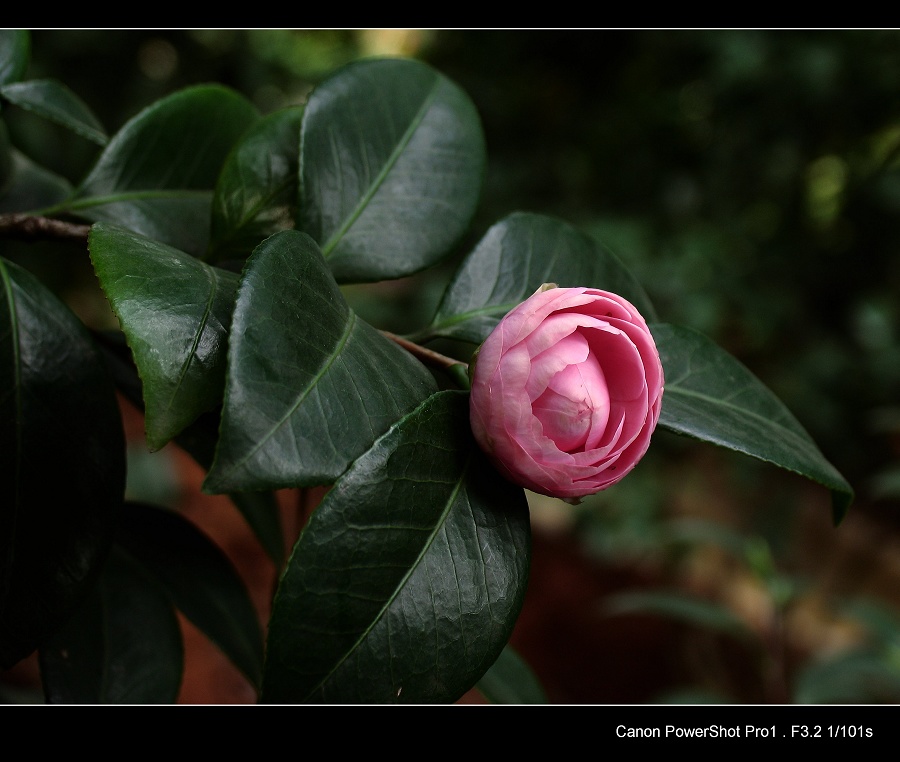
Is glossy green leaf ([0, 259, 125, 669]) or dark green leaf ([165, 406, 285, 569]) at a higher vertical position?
glossy green leaf ([0, 259, 125, 669])

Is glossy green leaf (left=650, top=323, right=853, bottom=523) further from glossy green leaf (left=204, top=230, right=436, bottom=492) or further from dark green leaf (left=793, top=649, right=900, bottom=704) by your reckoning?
dark green leaf (left=793, top=649, right=900, bottom=704)

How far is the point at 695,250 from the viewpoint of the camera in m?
2.46

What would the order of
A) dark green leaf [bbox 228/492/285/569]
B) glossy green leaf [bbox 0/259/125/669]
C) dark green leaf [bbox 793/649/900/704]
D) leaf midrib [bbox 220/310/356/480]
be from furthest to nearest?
1. dark green leaf [bbox 793/649/900/704]
2. dark green leaf [bbox 228/492/285/569]
3. glossy green leaf [bbox 0/259/125/669]
4. leaf midrib [bbox 220/310/356/480]

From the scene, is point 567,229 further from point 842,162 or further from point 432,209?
point 842,162

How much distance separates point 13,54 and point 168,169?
125mm

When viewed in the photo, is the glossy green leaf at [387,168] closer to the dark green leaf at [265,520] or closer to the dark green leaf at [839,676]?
the dark green leaf at [265,520]

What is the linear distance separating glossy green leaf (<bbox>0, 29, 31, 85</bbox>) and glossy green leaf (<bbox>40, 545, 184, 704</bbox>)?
36 cm

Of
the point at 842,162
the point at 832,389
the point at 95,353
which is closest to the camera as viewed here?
the point at 95,353

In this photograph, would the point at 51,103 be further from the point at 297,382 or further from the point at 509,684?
the point at 509,684

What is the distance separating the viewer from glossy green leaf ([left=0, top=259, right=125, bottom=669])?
45 centimetres

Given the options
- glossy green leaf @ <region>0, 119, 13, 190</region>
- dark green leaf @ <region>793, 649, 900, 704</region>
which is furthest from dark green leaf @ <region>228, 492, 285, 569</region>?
dark green leaf @ <region>793, 649, 900, 704</region>

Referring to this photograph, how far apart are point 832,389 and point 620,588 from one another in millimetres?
959

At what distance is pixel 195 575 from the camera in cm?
66

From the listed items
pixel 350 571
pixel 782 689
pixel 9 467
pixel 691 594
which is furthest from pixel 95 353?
pixel 691 594
